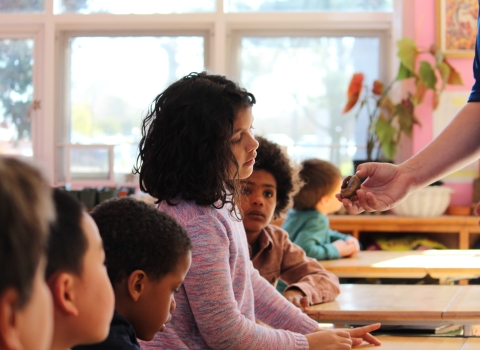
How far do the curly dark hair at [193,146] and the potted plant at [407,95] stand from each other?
2.92 meters

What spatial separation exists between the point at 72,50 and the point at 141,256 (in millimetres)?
3960

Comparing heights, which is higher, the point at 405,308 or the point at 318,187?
the point at 318,187

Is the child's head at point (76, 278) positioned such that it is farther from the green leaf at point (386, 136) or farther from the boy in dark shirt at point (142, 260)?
the green leaf at point (386, 136)

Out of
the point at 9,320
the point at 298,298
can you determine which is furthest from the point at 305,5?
the point at 9,320

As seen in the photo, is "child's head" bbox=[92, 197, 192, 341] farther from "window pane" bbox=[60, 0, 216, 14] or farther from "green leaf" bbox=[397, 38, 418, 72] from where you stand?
"window pane" bbox=[60, 0, 216, 14]

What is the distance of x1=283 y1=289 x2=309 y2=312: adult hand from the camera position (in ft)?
6.53

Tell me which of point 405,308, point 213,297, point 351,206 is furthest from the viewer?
point 405,308

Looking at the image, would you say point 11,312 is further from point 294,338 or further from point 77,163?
point 77,163

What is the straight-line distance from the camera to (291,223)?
3006 millimetres

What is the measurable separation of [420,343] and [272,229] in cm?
87

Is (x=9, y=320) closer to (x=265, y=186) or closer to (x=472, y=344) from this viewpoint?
(x=472, y=344)

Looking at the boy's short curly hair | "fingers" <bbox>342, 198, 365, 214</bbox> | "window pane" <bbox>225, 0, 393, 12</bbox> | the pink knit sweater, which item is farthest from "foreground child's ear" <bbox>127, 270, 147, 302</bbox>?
"window pane" <bbox>225, 0, 393, 12</bbox>

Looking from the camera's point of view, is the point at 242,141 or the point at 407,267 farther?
the point at 407,267

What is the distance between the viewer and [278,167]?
2309 millimetres
